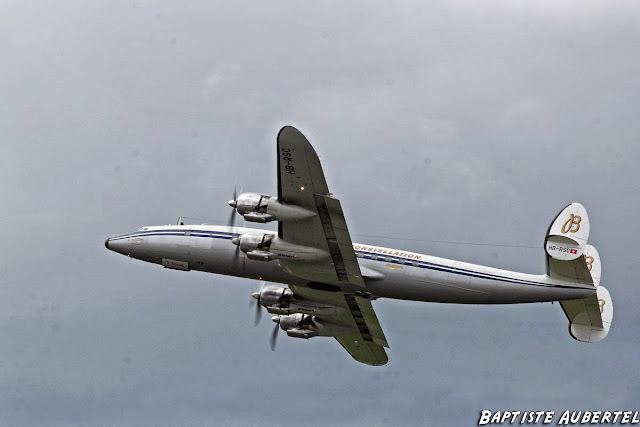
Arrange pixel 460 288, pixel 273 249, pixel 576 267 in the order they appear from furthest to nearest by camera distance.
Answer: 1. pixel 460 288
2. pixel 273 249
3. pixel 576 267

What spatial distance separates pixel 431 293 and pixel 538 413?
30.6ft

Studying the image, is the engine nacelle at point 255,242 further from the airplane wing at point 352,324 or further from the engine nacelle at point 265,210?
the airplane wing at point 352,324

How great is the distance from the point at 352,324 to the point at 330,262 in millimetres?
9331

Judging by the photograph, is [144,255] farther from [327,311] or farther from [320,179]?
[320,179]

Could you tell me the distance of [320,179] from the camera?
48.1 m

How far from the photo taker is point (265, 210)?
165 feet

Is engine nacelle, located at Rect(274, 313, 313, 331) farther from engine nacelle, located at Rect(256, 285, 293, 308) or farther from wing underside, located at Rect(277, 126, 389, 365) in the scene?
engine nacelle, located at Rect(256, 285, 293, 308)

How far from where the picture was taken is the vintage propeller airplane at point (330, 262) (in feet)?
163

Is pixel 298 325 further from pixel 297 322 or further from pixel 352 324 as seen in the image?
pixel 352 324

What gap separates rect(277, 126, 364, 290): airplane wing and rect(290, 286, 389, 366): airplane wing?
263 centimetres

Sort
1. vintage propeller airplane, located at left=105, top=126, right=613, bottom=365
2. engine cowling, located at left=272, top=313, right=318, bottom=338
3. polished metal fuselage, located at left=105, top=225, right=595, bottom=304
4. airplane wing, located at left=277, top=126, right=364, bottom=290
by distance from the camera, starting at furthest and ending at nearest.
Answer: engine cowling, located at left=272, top=313, right=318, bottom=338, polished metal fuselage, located at left=105, top=225, right=595, bottom=304, vintage propeller airplane, located at left=105, top=126, right=613, bottom=365, airplane wing, located at left=277, top=126, right=364, bottom=290

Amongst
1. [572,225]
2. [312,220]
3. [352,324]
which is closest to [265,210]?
[312,220]

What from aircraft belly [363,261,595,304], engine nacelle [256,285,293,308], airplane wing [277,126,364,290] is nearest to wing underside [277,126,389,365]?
airplane wing [277,126,364,290]

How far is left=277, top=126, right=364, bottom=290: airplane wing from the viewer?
47.2m
